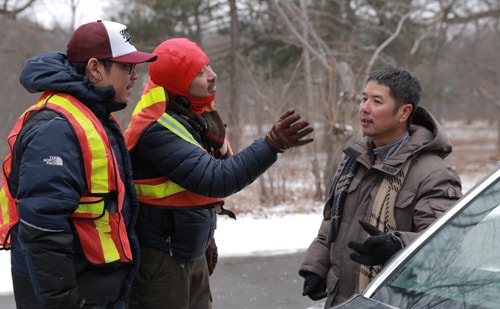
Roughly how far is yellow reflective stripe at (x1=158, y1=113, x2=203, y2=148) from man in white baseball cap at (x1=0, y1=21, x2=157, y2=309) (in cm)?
26

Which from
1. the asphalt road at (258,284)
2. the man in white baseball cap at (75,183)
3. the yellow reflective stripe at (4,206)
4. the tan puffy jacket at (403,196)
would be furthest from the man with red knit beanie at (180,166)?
the asphalt road at (258,284)

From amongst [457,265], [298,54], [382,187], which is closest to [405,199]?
[382,187]

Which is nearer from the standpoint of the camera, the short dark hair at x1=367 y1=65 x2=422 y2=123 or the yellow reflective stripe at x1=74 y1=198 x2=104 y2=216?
the yellow reflective stripe at x1=74 y1=198 x2=104 y2=216

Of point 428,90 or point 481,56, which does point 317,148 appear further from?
point 481,56

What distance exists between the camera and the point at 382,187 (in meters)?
2.70

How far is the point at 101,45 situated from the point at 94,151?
0.47 metres

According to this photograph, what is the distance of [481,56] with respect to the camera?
24.8 m

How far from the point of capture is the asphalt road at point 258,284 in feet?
18.4

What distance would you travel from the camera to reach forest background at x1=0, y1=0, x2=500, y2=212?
1098cm

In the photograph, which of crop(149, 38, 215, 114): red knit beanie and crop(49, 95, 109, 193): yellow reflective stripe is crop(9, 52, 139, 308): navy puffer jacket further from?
crop(149, 38, 215, 114): red knit beanie

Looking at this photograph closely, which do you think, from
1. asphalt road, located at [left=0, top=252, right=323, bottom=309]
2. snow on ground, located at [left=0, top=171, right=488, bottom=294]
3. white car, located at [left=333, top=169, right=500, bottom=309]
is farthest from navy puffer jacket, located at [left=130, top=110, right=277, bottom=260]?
snow on ground, located at [left=0, top=171, right=488, bottom=294]

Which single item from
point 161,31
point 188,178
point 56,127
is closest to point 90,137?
point 56,127

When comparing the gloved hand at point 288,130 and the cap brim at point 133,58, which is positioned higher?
the cap brim at point 133,58

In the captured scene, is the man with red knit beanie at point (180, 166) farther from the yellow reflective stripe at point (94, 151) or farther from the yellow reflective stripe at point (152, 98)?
the yellow reflective stripe at point (94, 151)
